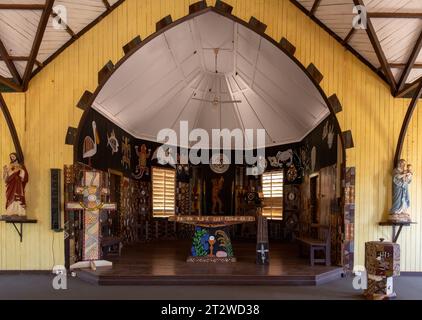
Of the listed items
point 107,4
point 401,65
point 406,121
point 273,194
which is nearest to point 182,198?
point 273,194

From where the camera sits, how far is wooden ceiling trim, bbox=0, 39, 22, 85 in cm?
635

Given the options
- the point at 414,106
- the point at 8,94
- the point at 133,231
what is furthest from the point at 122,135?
the point at 414,106

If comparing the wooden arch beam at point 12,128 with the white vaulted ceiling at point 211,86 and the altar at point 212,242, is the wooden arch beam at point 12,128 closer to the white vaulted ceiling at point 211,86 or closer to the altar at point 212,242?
the white vaulted ceiling at point 211,86

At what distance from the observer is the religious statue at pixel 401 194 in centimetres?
678

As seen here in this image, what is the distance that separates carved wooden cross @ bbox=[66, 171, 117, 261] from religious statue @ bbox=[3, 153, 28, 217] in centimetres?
81

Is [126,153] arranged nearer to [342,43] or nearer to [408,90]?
[342,43]

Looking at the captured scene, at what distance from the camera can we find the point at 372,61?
6992 millimetres

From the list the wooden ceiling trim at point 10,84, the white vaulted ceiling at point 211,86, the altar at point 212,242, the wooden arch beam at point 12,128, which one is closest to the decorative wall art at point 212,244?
the altar at point 212,242

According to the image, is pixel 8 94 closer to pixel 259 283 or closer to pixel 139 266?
pixel 139 266

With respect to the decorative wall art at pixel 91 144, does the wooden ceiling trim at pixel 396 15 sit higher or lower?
higher

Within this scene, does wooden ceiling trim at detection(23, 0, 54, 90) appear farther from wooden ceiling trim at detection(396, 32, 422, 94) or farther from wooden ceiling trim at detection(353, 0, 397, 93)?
wooden ceiling trim at detection(396, 32, 422, 94)

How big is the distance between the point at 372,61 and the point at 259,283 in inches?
169

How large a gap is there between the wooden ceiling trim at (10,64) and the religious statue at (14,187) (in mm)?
1329

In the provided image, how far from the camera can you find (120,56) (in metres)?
7.11
